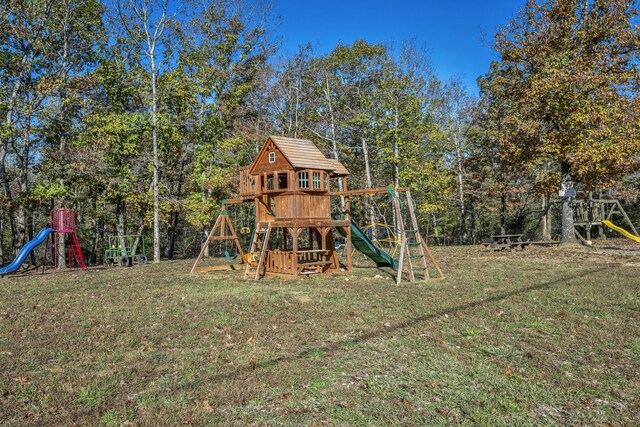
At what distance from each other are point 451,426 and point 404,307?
5034 millimetres

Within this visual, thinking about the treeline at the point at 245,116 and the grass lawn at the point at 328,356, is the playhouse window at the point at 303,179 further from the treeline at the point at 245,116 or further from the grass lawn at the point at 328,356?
the treeline at the point at 245,116

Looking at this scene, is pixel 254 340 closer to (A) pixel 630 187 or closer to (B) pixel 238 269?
(B) pixel 238 269

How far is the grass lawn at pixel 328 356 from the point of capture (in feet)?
14.0

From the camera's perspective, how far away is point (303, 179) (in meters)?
14.8

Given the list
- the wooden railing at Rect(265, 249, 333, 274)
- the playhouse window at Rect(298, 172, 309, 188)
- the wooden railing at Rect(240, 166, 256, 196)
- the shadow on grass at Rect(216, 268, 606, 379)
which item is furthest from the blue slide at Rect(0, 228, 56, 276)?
the shadow on grass at Rect(216, 268, 606, 379)

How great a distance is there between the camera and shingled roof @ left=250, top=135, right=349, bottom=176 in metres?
14.6

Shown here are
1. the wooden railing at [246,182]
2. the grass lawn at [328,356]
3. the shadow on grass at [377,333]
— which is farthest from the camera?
the wooden railing at [246,182]

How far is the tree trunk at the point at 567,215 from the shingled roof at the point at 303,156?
1179 cm

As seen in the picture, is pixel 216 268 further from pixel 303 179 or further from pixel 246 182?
pixel 303 179

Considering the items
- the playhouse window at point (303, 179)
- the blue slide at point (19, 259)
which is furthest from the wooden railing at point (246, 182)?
the blue slide at point (19, 259)

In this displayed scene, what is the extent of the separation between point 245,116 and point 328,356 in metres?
24.6

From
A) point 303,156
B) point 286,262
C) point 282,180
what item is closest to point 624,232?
point 303,156

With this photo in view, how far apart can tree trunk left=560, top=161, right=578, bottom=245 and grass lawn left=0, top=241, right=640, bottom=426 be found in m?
11.4

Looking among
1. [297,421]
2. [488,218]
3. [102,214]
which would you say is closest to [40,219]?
[102,214]
